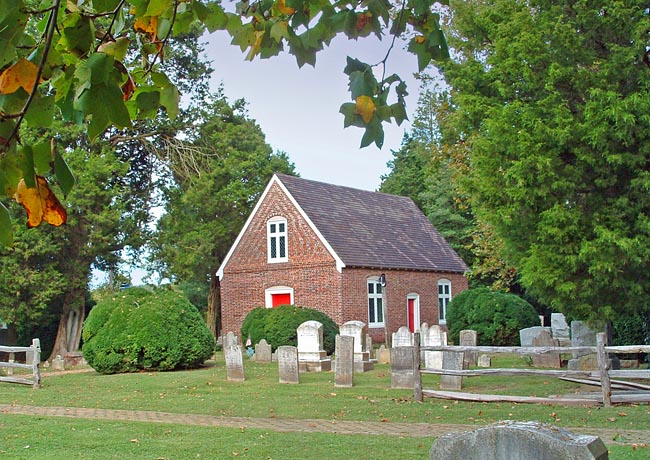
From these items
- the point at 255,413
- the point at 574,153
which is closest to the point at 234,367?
the point at 255,413

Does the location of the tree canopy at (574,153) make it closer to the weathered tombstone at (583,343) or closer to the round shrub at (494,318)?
the weathered tombstone at (583,343)

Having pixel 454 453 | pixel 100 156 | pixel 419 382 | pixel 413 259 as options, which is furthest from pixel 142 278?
pixel 454 453

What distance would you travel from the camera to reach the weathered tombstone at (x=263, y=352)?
81.8 ft

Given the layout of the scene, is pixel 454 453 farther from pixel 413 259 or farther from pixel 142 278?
pixel 142 278

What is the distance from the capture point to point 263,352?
25047 millimetres

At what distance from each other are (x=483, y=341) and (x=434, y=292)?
10.1 m

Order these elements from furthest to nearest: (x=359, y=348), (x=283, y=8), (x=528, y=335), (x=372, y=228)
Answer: (x=372, y=228)
(x=528, y=335)
(x=359, y=348)
(x=283, y=8)

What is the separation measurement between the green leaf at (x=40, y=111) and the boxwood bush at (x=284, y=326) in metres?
23.5

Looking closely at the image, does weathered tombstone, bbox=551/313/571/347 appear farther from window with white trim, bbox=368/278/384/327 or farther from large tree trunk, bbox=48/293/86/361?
large tree trunk, bbox=48/293/86/361

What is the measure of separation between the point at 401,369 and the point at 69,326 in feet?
Answer: 72.7

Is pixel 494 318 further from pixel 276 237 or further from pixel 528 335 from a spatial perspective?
pixel 276 237

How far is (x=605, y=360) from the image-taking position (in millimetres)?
13305

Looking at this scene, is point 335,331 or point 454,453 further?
point 335,331

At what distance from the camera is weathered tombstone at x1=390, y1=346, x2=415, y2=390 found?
1658 cm
